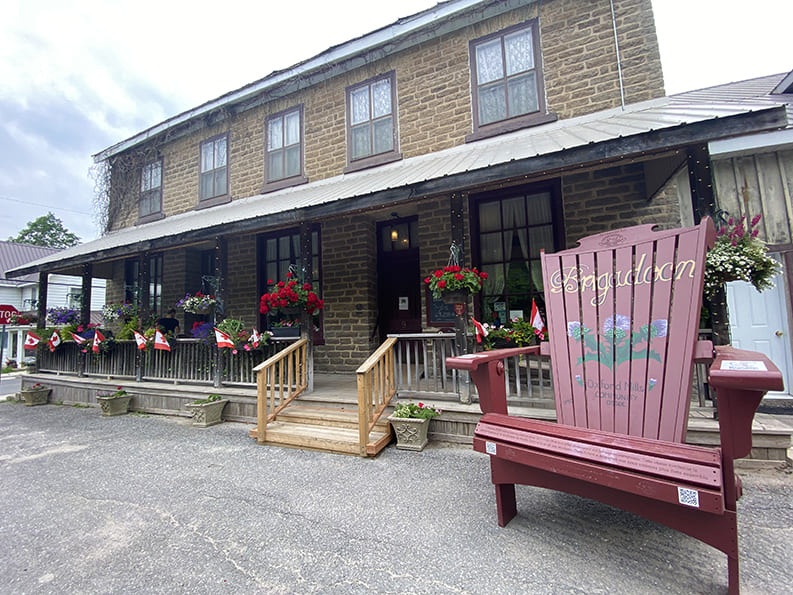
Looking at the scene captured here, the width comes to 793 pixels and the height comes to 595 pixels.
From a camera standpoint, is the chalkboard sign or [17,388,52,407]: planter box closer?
the chalkboard sign

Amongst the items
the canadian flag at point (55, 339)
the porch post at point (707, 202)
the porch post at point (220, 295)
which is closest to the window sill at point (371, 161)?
the porch post at point (220, 295)

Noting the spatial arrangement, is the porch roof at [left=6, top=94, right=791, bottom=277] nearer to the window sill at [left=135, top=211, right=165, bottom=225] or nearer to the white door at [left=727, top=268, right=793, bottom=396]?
the window sill at [left=135, top=211, right=165, bottom=225]

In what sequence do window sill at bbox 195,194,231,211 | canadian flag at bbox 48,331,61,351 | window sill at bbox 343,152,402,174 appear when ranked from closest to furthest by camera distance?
1. window sill at bbox 343,152,402,174
2. canadian flag at bbox 48,331,61,351
3. window sill at bbox 195,194,231,211

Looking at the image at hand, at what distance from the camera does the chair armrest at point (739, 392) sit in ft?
4.28

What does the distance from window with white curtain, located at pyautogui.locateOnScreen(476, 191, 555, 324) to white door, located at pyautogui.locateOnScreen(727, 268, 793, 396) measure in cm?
243

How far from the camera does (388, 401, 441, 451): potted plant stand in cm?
349

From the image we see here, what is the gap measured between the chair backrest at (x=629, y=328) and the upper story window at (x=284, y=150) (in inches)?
226

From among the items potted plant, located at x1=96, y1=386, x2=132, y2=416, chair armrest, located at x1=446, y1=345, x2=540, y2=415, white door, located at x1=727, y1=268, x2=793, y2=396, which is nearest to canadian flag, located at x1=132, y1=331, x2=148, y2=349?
potted plant, located at x1=96, y1=386, x2=132, y2=416

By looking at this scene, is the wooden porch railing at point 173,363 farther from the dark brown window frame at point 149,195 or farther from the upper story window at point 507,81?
the upper story window at point 507,81

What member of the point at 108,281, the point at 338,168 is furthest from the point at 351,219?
the point at 108,281

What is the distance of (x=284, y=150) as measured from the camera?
7090 mm

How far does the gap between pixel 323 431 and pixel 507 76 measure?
17.9ft

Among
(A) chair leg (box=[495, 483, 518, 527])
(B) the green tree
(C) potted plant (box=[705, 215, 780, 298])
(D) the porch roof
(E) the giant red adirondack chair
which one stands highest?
(B) the green tree

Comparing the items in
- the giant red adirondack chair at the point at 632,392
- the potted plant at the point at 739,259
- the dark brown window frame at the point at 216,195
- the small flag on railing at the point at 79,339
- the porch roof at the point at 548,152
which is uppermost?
the dark brown window frame at the point at 216,195
